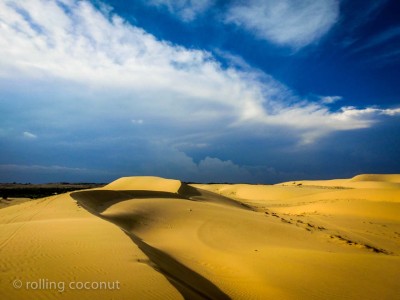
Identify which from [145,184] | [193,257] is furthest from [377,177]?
[193,257]

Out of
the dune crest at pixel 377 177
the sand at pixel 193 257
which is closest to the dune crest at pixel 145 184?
the sand at pixel 193 257

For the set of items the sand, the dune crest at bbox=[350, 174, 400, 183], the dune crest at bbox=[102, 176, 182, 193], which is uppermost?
the dune crest at bbox=[350, 174, 400, 183]

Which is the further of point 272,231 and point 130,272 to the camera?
point 272,231

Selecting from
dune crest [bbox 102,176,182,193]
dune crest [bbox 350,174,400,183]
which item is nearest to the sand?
dune crest [bbox 102,176,182,193]

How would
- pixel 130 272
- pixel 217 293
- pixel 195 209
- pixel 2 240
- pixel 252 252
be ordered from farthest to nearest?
pixel 195 209, pixel 252 252, pixel 2 240, pixel 217 293, pixel 130 272

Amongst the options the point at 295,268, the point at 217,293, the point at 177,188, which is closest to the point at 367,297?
the point at 295,268

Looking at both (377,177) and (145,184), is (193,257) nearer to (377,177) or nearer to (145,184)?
(145,184)

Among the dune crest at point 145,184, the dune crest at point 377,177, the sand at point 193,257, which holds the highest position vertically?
the dune crest at point 377,177

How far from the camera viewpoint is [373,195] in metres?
28.6

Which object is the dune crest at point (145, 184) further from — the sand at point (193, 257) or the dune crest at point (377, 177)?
the dune crest at point (377, 177)

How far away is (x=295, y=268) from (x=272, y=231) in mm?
5055

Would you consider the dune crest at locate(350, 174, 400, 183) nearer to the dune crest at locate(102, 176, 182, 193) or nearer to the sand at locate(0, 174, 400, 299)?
the dune crest at locate(102, 176, 182, 193)

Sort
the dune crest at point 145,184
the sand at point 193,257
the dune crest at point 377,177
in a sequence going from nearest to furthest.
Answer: the sand at point 193,257 < the dune crest at point 145,184 < the dune crest at point 377,177

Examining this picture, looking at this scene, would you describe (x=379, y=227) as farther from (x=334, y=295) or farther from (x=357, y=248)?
(x=334, y=295)
